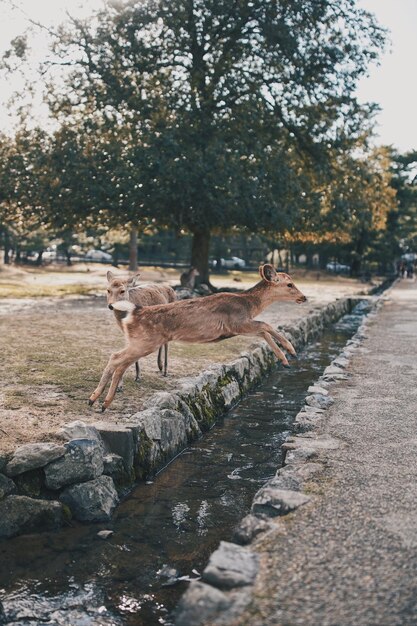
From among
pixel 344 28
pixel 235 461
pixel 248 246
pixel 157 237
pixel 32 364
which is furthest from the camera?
pixel 248 246

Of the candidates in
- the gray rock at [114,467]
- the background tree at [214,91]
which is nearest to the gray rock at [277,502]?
the gray rock at [114,467]

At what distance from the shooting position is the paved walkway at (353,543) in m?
3.36

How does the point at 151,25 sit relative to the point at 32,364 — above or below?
above

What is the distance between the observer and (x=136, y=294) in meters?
9.30

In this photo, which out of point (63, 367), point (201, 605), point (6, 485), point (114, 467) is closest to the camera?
point (201, 605)

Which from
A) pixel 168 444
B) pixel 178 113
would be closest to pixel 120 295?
pixel 168 444

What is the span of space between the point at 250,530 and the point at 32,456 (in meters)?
2.45

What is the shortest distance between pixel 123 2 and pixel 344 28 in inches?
386

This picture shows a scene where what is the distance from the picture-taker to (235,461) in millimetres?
7684

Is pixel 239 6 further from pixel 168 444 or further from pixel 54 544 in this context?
pixel 54 544

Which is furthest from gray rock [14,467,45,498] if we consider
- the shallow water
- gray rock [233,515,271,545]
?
gray rock [233,515,271,545]

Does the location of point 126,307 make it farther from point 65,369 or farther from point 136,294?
point 65,369

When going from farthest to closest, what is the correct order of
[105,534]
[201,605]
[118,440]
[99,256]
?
[99,256], [118,440], [105,534], [201,605]

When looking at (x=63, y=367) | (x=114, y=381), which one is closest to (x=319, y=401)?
(x=114, y=381)
